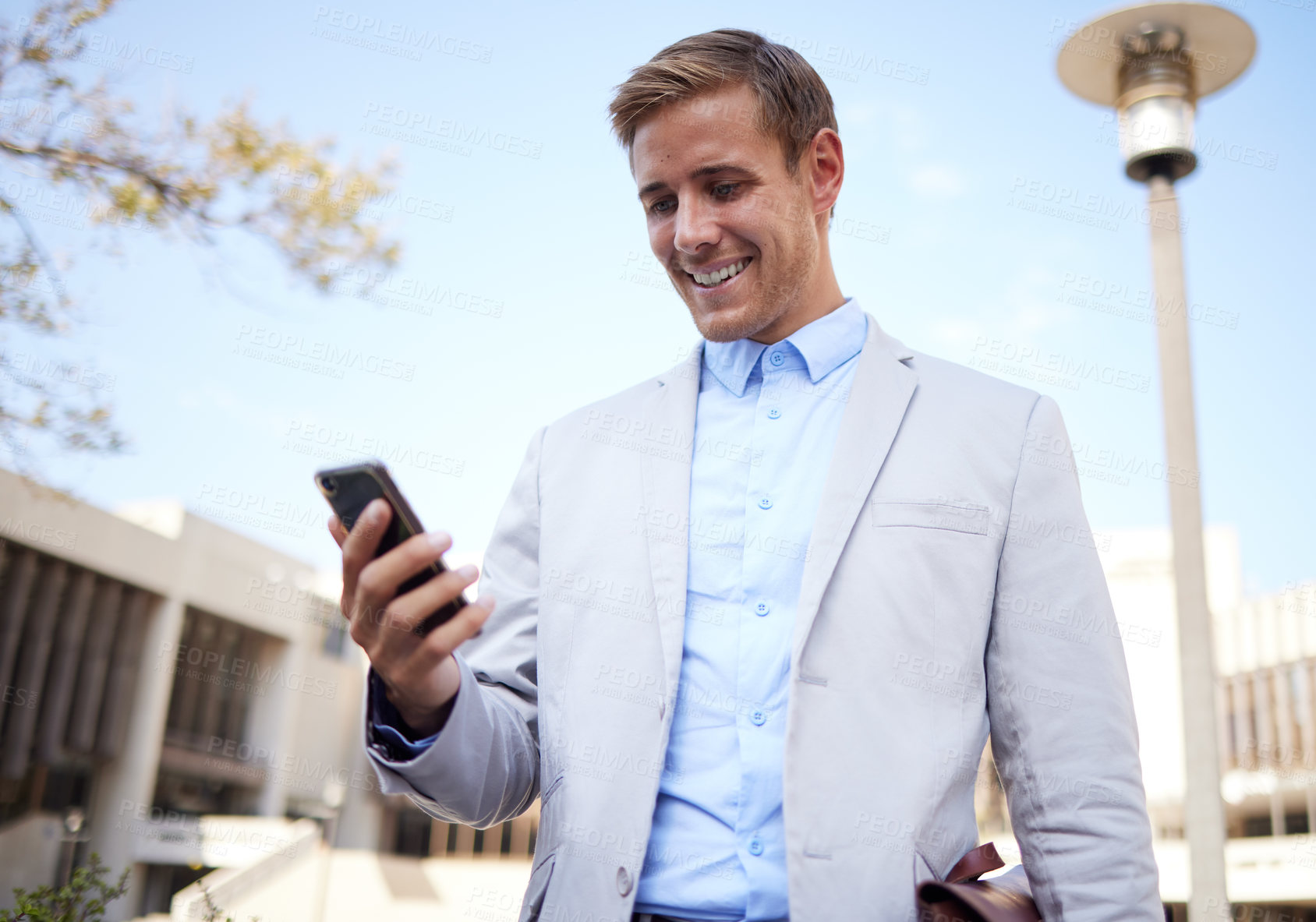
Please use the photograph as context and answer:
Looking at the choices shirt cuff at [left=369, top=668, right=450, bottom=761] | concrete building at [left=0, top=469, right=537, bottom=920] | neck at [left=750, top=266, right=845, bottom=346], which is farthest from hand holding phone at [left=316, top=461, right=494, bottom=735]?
concrete building at [left=0, top=469, right=537, bottom=920]

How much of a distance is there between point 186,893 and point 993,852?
2398 cm

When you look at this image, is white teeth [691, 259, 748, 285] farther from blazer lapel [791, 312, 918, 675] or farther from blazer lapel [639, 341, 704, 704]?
blazer lapel [791, 312, 918, 675]

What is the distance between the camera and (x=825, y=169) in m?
2.62

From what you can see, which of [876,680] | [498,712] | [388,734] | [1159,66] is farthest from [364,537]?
[1159,66]

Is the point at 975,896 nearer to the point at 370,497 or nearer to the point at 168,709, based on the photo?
the point at 370,497

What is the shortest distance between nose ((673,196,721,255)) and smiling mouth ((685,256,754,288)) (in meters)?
0.07

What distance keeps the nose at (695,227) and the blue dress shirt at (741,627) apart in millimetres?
275

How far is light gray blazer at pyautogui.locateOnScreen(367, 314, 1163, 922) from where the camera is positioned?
173cm

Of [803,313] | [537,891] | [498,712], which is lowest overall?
[537,891]

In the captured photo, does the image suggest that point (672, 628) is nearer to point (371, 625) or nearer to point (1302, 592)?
point (371, 625)

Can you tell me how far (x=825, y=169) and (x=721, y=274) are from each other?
53 cm

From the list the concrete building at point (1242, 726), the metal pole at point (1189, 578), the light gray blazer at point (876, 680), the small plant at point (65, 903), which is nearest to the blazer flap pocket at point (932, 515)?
the light gray blazer at point (876, 680)

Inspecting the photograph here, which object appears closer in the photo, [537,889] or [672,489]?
[537,889]

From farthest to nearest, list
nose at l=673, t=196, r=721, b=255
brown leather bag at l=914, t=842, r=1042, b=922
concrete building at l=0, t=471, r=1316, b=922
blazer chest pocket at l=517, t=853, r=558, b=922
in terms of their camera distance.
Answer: concrete building at l=0, t=471, r=1316, b=922 < nose at l=673, t=196, r=721, b=255 < blazer chest pocket at l=517, t=853, r=558, b=922 < brown leather bag at l=914, t=842, r=1042, b=922
